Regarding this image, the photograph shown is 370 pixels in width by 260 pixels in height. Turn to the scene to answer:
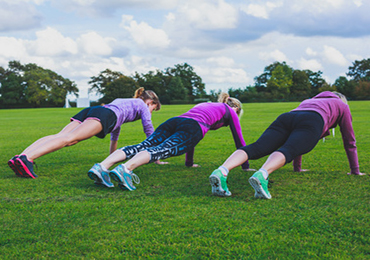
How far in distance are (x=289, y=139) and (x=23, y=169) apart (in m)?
3.76

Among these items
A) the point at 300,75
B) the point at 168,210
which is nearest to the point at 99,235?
the point at 168,210

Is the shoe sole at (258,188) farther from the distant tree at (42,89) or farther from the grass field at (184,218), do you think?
the distant tree at (42,89)

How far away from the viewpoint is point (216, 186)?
4.20 metres

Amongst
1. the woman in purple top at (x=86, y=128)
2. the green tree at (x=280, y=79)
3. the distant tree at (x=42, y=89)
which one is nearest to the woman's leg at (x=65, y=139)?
the woman in purple top at (x=86, y=128)

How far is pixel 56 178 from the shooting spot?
5523 mm

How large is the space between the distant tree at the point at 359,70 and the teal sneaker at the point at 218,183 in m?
119

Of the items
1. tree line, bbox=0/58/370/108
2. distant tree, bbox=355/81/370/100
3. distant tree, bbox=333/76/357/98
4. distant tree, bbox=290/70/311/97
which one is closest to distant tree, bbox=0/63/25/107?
tree line, bbox=0/58/370/108

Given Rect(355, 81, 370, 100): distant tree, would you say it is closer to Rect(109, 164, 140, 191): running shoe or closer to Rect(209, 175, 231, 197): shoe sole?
Rect(209, 175, 231, 197): shoe sole

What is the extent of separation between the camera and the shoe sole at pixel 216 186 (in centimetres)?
411

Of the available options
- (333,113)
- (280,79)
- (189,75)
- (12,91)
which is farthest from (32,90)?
(333,113)

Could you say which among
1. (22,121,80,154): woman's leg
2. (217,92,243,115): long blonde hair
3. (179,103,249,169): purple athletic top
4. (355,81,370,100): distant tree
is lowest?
(22,121,80,154): woman's leg

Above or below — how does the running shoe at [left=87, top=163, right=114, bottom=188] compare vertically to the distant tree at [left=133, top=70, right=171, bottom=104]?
below

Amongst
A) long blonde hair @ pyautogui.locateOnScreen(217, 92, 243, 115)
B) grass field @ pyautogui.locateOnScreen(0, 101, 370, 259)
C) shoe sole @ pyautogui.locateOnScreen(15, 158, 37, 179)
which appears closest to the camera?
grass field @ pyautogui.locateOnScreen(0, 101, 370, 259)

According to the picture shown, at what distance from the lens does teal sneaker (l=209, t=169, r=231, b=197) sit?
4102mm
